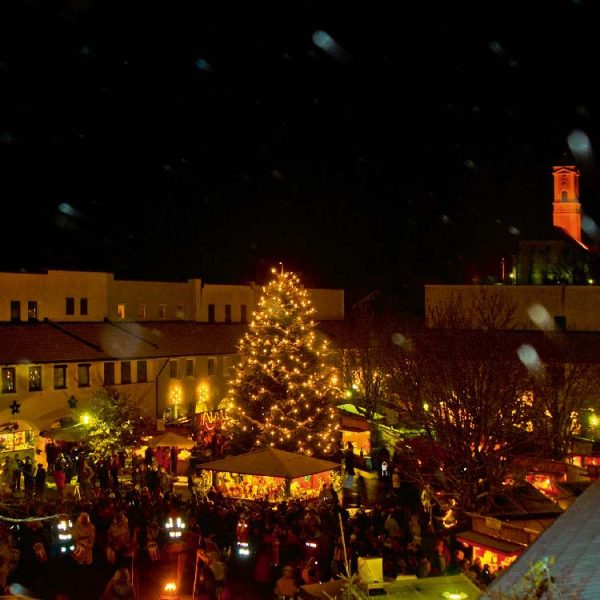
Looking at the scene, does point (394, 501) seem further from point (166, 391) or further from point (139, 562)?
point (166, 391)

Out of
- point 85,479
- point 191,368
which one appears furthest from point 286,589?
point 191,368

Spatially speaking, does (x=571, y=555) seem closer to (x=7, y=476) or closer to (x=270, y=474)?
(x=270, y=474)

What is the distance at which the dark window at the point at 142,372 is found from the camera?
118 ft

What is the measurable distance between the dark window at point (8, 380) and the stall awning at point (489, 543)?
20.5 m

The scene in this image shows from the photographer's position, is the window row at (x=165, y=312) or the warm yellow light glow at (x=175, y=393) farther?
the window row at (x=165, y=312)

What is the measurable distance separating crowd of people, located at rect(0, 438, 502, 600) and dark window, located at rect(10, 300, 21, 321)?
1601cm

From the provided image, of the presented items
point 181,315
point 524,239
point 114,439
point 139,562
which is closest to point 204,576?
point 139,562

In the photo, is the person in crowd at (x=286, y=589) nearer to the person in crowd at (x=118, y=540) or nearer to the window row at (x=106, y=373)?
the person in crowd at (x=118, y=540)

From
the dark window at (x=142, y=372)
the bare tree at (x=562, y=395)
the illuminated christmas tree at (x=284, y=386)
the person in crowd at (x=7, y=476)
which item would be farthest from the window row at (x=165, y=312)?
the bare tree at (x=562, y=395)

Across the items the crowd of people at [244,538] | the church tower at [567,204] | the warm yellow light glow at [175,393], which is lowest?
the crowd of people at [244,538]

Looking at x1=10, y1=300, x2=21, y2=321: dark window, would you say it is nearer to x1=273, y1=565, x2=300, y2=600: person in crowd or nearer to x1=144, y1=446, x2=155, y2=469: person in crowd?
x1=144, y1=446, x2=155, y2=469: person in crowd

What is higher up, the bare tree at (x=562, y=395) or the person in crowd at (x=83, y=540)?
the bare tree at (x=562, y=395)

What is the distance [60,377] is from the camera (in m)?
32.3

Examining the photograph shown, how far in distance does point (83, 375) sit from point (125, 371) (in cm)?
236
